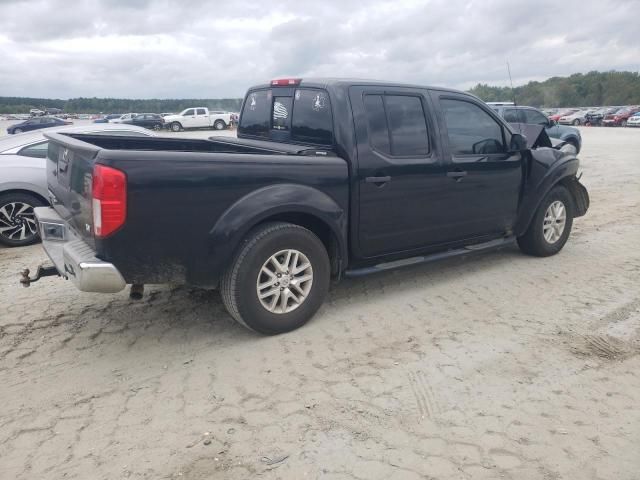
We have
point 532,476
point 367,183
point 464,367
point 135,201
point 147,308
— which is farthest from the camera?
point 147,308

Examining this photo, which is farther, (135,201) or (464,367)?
(464,367)

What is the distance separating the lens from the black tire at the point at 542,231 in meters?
5.91

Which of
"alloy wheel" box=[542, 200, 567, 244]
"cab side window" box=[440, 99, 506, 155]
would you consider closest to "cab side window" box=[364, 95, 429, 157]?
"cab side window" box=[440, 99, 506, 155]

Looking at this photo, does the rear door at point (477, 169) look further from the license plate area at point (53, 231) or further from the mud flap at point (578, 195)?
the license plate area at point (53, 231)

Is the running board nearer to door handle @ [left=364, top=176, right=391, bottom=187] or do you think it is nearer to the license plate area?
door handle @ [left=364, top=176, right=391, bottom=187]

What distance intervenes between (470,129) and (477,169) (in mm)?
389

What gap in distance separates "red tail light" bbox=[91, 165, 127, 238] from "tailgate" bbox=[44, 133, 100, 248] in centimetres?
12

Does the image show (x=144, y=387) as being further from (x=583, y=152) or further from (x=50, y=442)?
(x=583, y=152)

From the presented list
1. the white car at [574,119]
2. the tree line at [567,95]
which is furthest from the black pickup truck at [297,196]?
the tree line at [567,95]

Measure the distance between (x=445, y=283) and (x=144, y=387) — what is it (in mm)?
3022

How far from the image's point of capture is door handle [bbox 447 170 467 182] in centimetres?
489

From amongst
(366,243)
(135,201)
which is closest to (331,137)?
(366,243)

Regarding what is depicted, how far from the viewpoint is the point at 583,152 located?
19.0 metres

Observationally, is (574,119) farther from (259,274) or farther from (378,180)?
(259,274)
